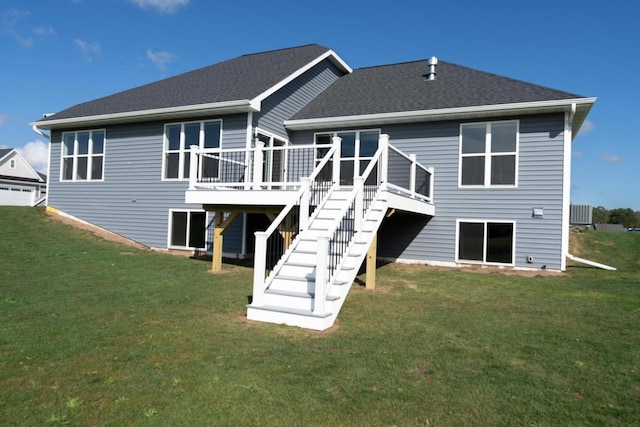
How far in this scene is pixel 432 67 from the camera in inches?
549

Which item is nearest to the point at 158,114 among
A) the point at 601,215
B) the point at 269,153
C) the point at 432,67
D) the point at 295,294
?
the point at 269,153

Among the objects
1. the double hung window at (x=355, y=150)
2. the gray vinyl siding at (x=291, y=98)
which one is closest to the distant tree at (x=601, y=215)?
the gray vinyl siding at (x=291, y=98)

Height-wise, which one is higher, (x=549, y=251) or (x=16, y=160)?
(x=16, y=160)

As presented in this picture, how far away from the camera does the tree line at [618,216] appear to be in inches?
2879

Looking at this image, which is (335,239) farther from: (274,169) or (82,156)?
(82,156)

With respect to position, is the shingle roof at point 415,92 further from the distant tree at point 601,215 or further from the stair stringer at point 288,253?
the distant tree at point 601,215

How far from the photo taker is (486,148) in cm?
1129

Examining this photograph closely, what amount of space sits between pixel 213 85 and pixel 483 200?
9.06 m

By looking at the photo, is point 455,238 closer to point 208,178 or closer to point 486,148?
point 486,148

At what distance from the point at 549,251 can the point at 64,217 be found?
15210 millimetres

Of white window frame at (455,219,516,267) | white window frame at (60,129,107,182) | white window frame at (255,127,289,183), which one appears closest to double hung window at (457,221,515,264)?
white window frame at (455,219,516,267)

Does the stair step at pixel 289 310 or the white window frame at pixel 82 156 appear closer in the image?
the stair step at pixel 289 310

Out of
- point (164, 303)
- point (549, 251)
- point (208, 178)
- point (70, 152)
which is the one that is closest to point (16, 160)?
point (70, 152)

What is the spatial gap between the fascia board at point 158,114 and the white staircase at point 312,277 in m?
5.03
